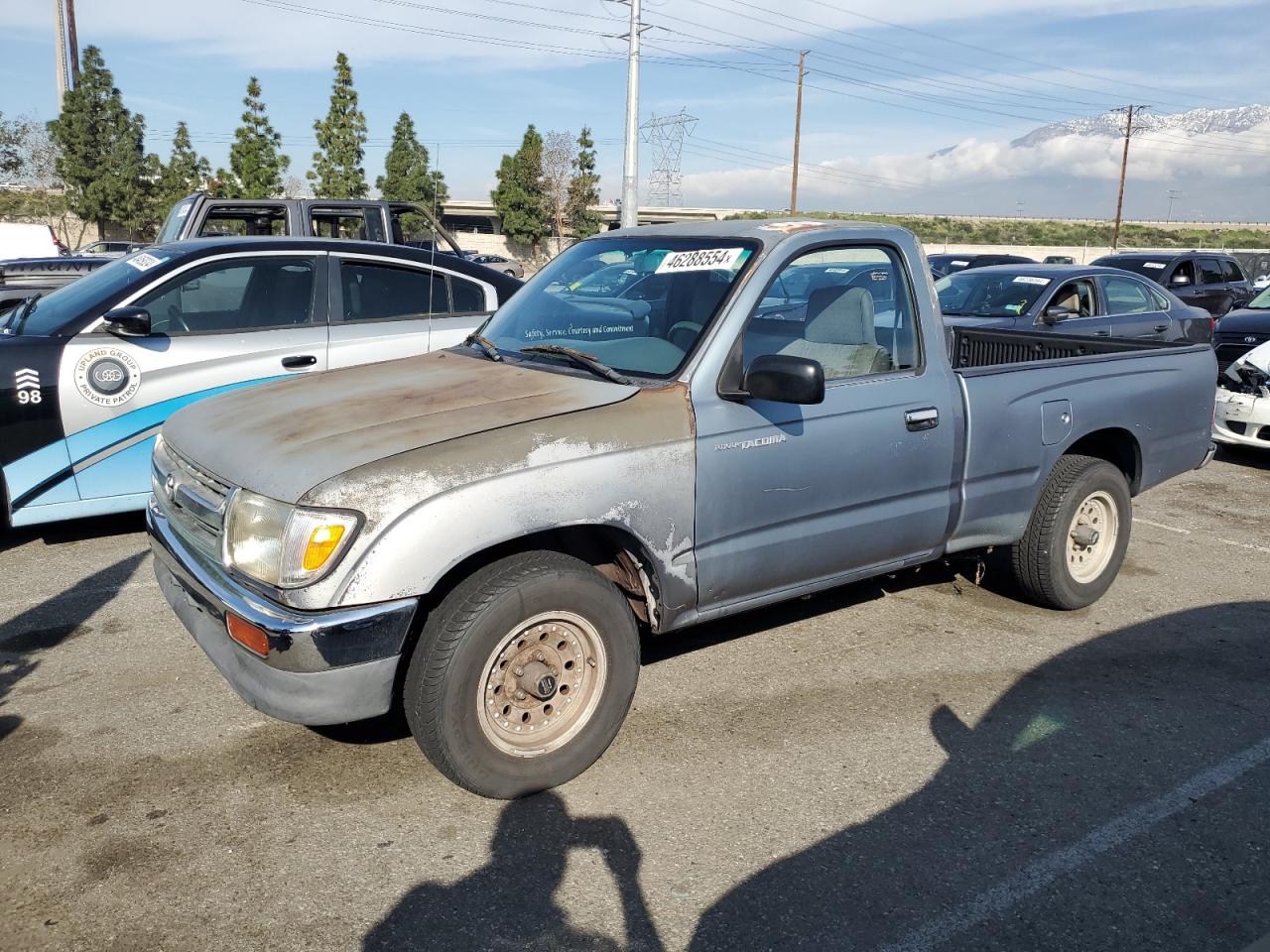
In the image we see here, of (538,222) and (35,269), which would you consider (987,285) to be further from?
(538,222)

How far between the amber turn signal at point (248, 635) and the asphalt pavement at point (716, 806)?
614 mm

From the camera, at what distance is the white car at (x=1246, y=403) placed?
28.5 feet

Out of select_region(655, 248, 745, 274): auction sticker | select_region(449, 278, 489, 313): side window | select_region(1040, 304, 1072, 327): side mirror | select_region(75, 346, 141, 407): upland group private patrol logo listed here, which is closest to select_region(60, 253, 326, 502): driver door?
select_region(75, 346, 141, 407): upland group private patrol logo

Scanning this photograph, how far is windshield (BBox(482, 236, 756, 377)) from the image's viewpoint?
3.87m

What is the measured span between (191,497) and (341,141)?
4707 centimetres

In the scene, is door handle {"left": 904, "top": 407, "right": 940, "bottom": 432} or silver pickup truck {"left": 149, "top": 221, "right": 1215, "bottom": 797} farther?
door handle {"left": 904, "top": 407, "right": 940, "bottom": 432}

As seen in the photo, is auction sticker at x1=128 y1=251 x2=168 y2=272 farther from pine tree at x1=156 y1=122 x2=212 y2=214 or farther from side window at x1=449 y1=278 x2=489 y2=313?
pine tree at x1=156 y1=122 x2=212 y2=214

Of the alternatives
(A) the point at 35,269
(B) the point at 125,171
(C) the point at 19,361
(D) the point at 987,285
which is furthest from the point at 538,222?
(C) the point at 19,361

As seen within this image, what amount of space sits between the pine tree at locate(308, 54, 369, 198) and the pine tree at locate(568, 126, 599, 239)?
1911 centimetres

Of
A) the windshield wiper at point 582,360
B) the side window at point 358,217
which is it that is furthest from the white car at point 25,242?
the windshield wiper at point 582,360

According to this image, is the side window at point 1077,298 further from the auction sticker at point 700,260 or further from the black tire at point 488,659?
the black tire at point 488,659

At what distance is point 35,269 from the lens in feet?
44.5

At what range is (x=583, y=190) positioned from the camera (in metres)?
63.6

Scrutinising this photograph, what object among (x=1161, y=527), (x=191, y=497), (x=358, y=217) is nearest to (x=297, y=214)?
(x=358, y=217)
